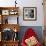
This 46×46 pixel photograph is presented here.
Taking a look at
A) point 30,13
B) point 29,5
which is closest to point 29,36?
point 30,13

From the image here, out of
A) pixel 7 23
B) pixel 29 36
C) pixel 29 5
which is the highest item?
pixel 29 5

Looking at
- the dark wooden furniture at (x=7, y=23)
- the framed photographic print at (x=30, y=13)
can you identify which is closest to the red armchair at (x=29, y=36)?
the dark wooden furniture at (x=7, y=23)

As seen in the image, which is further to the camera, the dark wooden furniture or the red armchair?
the dark wooden furniture

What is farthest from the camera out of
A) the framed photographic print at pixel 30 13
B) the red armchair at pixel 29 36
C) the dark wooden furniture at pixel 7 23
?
the framed photographic print at pixel 30 13

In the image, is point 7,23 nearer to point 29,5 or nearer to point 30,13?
point 30,13

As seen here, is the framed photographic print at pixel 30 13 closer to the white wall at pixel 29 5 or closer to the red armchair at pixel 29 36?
the white wall at pixel 29 5

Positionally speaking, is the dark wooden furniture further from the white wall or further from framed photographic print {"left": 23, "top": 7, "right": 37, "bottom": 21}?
framed photographic print {"left": 23, "top": 7, "right": 37, "bottom": 21}

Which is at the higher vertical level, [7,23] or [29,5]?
[29,5]

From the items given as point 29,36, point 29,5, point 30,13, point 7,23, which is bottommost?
point 29,36

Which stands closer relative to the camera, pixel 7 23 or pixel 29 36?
pixel 29 36

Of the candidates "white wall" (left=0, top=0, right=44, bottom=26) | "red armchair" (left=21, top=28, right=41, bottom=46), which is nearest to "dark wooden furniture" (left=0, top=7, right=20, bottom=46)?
"white wall" (left=0, top=0, right=44, bottom=26)

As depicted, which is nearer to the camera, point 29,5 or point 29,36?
point 29,36

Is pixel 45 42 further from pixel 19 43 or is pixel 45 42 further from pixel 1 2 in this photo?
pixel 1 2

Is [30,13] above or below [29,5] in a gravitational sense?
below
